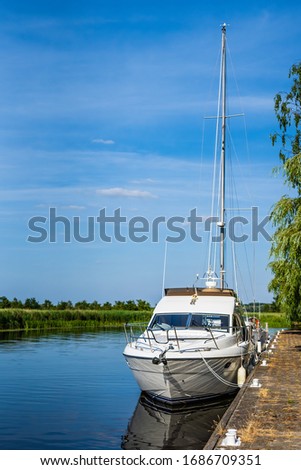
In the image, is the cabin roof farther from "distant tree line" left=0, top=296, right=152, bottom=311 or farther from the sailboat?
"distant tree line" left=0, top=296, right=152, bottom=311

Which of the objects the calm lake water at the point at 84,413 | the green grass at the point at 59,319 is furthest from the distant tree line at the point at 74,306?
the calm lake water at the point at 84,413

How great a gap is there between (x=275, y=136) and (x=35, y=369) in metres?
14.1

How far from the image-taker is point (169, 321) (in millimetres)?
19219

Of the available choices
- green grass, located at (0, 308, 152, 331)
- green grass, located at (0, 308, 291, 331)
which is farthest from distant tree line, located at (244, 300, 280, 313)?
green grass, located at (0, 308, 152, 331)

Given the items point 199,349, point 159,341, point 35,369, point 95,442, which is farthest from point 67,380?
point 95,442

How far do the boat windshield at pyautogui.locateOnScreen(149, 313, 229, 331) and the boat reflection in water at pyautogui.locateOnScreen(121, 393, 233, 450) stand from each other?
2228mm

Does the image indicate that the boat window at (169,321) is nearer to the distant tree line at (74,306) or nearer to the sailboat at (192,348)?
the sailboat at (192,348)

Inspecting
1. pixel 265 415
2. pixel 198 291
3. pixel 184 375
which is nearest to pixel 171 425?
pixel 184 375

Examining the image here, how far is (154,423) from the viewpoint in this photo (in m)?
15.0

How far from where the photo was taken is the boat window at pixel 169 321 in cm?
1897

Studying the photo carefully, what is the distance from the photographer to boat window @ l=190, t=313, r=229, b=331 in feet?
61.9

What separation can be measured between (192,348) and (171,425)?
2345 millimetres
